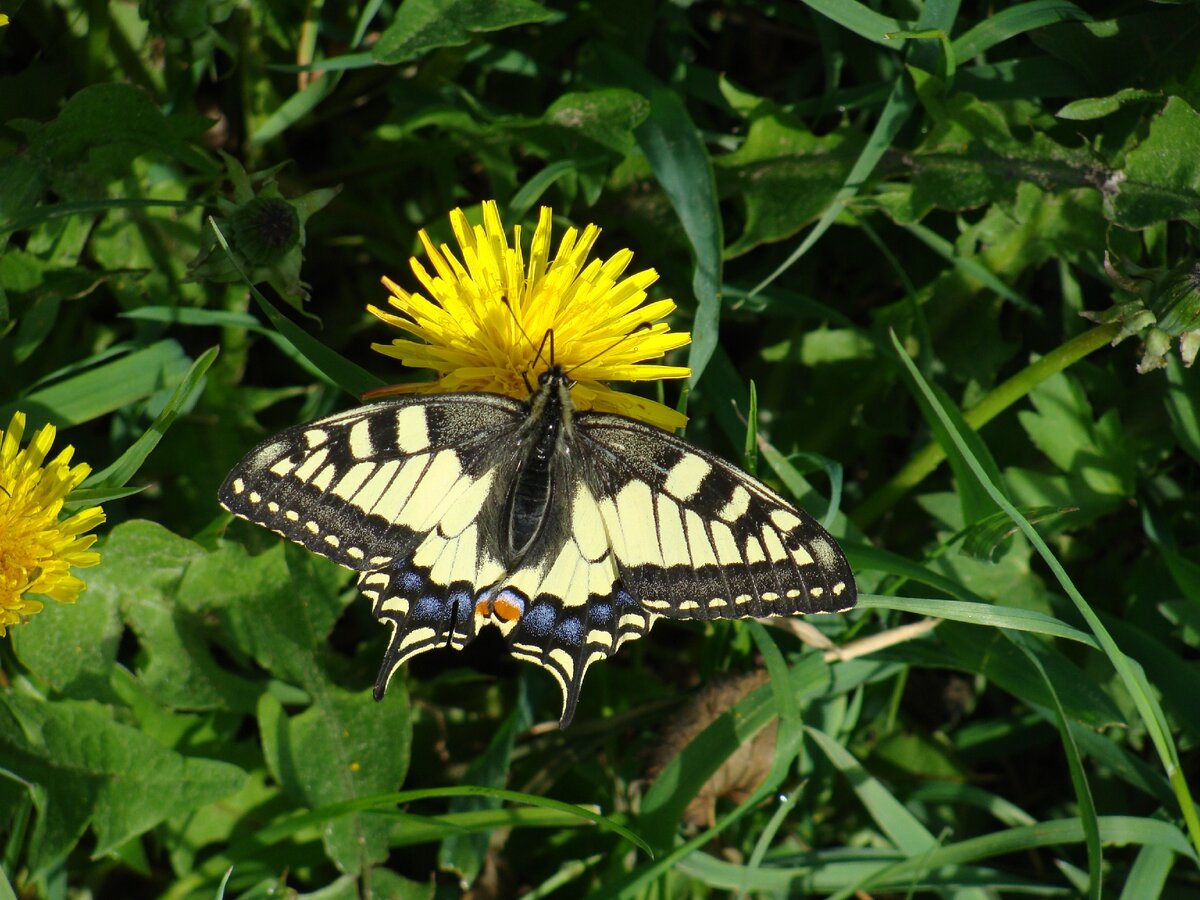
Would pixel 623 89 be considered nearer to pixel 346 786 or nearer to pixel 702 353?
pixel 702 353

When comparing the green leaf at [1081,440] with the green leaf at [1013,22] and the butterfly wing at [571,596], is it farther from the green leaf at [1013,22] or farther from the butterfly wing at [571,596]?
the butterfly wing at [571,596]

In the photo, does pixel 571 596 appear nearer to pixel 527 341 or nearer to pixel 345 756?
pixel 527 341

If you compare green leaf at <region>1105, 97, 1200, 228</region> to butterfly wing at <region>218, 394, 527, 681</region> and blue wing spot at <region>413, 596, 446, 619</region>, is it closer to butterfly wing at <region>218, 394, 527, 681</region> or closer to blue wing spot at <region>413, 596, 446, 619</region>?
butterfly wing at <region>218, 394, 527, 681</region>

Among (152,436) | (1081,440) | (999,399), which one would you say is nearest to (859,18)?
Result: (999,399)

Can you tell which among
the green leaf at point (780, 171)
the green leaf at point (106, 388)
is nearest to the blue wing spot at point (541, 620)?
the green leaf at point (780, 171)

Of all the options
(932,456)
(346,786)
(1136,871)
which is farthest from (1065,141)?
(346,786)

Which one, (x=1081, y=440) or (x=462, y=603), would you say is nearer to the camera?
(x=462, y=603)

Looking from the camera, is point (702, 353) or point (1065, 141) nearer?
point (702, 353)
